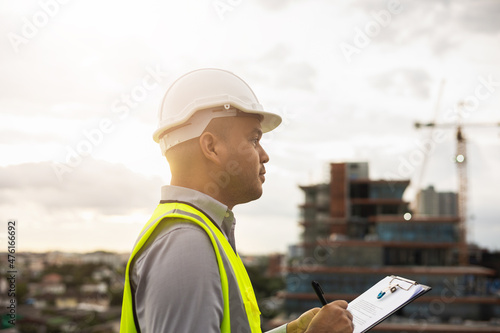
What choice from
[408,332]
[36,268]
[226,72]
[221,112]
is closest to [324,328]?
[221,112]

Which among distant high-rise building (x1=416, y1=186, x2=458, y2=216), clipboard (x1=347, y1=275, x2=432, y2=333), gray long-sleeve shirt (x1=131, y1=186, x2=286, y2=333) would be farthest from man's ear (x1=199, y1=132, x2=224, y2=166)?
distant high-rise building (x1=416, y1=186, x2=458, y2=216)

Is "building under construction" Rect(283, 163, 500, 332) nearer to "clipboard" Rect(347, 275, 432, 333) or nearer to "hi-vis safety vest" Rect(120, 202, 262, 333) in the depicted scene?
"clipboard" Rect(347, 275, 432, 333)

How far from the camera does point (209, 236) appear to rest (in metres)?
1.49

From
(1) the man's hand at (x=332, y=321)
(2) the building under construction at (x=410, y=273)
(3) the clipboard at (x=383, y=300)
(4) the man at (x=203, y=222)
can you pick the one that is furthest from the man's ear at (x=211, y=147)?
(2) the building under construction at (x=410, y=273)

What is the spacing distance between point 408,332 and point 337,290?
663 centimetres

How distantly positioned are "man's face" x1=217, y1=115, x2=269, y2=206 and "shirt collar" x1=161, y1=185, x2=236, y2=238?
3.1 inches

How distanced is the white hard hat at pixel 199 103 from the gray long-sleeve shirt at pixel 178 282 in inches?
16.8

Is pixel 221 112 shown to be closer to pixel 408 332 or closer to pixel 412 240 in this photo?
pixel 408 332

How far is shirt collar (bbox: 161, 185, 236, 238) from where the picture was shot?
172 cm

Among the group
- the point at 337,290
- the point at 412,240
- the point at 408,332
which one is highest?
the point at 412,240

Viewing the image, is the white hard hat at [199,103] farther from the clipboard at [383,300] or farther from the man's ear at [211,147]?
the clipboard at [383,300]

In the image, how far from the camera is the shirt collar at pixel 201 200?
1.72 m

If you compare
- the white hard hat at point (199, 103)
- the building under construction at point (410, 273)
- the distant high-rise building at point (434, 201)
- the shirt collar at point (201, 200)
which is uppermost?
the distant high-rise building at point (434, 201)

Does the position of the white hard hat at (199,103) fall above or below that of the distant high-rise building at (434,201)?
below
